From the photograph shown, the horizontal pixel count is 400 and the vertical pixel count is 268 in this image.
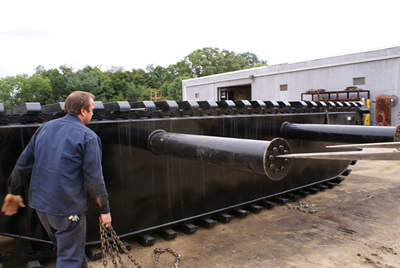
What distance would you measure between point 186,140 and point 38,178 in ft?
4.99

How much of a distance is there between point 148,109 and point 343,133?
3.10 metres

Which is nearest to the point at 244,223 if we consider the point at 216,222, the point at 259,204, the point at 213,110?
the point at 216,222

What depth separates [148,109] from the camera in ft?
14.5

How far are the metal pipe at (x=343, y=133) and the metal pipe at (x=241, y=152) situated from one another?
2.60 metres

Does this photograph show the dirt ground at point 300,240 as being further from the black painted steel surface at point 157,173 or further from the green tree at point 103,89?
the green tree at point 103,89

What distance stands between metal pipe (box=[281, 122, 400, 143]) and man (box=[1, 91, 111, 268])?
3957 mm

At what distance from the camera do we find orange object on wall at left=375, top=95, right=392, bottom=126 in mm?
16250

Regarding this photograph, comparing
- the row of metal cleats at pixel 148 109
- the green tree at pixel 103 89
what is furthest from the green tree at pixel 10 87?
the row of metal cleats at pixel 148 109

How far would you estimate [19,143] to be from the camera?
349 cm

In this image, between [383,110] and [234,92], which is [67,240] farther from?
[234,92]

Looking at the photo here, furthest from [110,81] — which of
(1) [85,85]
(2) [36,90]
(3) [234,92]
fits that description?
(3) [234,92]

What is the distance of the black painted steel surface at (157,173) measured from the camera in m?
3.54

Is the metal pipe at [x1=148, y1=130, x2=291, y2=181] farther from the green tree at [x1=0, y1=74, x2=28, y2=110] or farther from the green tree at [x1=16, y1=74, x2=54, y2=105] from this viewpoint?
the green tree at [x1=0, y1=74, x2=28, y2=110]

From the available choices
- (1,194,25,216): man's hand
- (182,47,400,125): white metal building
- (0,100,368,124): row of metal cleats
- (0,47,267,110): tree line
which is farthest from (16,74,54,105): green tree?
(1,194,25,216): man's hand
